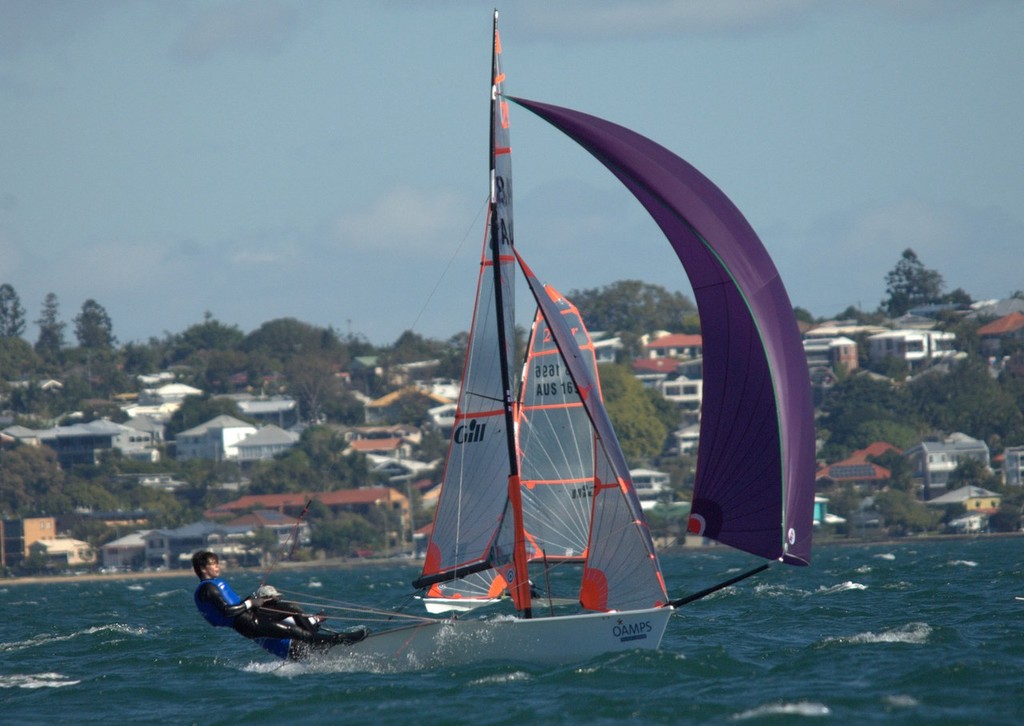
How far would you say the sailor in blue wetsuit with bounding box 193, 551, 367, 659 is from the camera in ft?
50.4

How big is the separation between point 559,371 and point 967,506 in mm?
55784

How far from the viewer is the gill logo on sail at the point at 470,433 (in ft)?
58.4

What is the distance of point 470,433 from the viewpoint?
17953mm

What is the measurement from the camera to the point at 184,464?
99.6m

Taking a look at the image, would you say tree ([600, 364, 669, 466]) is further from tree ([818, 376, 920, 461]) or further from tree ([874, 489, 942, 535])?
tree ([874, 489, 942, 535])

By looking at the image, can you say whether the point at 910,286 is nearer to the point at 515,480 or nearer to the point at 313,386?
the point at 313,386

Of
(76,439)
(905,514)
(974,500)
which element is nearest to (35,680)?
(905,514)

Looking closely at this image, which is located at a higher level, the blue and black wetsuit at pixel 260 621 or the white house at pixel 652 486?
the blue and black wetsuit at pixel 260 621

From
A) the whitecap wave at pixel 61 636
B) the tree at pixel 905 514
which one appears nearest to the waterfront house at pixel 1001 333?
the tree at pixel 905 514

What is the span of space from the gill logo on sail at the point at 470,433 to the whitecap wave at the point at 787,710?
5756 millimetres

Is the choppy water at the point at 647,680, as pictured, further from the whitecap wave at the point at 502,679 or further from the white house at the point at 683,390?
the white house at the point at 683,390

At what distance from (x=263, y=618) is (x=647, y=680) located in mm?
3653

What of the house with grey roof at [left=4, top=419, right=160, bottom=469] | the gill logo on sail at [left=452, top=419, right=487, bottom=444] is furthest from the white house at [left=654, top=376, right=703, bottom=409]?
the gill logo on sail at [left=452, top=419, right=487, bottom=444]

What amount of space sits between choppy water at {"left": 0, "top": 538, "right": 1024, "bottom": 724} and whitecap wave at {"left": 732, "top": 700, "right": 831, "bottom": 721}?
2 centimetres
